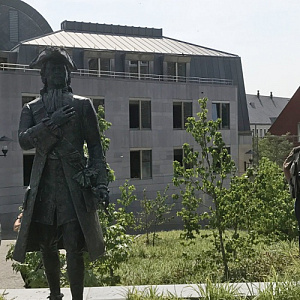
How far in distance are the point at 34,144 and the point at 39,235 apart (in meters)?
0.97

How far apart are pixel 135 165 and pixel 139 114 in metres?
2.85

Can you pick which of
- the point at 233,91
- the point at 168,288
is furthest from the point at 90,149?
the point at 233,91

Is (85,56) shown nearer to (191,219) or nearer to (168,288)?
(191,219)

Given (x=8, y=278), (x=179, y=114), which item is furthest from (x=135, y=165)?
(x=8, y=278)

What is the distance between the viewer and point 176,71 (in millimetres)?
34062

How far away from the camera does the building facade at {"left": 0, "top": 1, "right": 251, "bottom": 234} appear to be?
26.1m

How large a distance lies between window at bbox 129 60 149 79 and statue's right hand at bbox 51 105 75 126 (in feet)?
88.4

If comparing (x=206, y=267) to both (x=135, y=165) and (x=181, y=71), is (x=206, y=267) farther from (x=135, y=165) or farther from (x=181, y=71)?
(x=181, y=71)

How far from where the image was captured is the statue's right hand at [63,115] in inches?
214

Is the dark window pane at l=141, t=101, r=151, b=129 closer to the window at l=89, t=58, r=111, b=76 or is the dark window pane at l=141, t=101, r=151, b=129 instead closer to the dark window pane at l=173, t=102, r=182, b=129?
the dark window pane at l=173, t=102, r=182, b=129

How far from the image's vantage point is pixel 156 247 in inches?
632

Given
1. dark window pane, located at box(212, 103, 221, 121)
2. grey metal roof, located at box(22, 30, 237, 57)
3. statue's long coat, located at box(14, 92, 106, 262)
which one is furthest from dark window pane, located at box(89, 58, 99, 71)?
statue's long coat, located at box(14, 92, 106, 262)

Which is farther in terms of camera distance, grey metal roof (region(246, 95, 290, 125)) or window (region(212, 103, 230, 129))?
grey metal roof (region(246, 95, 290, 125))

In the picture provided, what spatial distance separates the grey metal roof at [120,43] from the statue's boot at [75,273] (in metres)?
25.7
